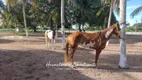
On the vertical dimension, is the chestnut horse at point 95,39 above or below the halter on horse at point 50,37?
above

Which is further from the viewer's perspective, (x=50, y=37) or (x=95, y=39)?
(x=50, y=37)

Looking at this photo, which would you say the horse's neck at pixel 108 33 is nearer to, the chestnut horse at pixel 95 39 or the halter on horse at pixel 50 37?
the chestnut horse at pixel 95 39

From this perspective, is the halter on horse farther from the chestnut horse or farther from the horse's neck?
the horse's neck

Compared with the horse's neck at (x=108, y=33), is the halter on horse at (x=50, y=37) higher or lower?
lower

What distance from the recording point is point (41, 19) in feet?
140

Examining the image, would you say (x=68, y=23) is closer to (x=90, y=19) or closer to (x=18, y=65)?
(x=90, y=19)

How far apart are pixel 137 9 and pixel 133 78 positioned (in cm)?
1920

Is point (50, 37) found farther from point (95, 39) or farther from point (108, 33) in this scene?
point (108, 33)

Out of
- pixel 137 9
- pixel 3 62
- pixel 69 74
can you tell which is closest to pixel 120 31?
pixel 69 74

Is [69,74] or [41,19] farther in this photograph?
[41,19]

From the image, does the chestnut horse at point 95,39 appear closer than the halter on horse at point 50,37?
Yes

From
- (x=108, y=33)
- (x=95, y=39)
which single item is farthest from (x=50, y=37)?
(x=108, y=33)

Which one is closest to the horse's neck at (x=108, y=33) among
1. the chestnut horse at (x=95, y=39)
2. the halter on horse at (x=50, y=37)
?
the chestnut horse at (x=95, y=39)

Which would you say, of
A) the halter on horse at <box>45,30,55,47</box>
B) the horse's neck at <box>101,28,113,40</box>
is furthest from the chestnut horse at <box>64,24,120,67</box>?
the halter on horse at <box>45,30,55,47</box>
